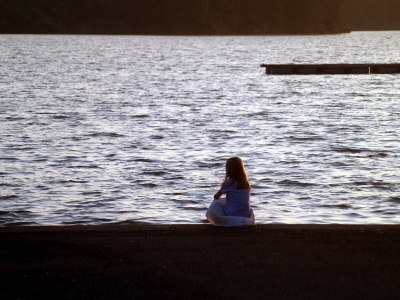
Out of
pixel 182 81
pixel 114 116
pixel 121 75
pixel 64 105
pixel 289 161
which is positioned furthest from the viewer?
pixel 121 75

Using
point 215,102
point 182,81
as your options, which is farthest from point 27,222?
point 182,81

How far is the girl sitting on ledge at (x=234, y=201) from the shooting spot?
9375 millimetres

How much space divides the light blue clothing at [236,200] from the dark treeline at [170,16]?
145m

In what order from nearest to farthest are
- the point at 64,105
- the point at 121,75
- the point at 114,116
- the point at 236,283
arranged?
the point at 236,283
the point at 114,116
the point at 64,105
the point at 121,75

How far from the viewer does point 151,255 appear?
25.7ft

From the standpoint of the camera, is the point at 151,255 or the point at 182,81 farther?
the point at 182,81

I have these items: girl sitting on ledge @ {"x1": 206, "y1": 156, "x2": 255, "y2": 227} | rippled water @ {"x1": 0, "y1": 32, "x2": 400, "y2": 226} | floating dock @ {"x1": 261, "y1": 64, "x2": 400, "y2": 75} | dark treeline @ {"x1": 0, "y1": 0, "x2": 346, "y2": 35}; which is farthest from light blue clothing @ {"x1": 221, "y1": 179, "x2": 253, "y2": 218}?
dark treeline @ {"x1": 0, "y1": 0, "x2": 346, "y2": 35}

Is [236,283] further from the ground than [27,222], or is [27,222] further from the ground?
[236,283]

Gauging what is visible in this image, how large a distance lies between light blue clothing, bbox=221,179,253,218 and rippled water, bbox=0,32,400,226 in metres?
3.20

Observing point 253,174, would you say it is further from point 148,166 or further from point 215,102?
point 215,102

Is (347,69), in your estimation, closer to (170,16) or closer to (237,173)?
(237,173)

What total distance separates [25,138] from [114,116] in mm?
7159

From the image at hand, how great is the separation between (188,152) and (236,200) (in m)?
10.7

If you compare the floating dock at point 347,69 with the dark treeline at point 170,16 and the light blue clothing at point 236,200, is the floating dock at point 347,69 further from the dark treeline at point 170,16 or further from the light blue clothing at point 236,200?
the dark treeline at point 170,16
